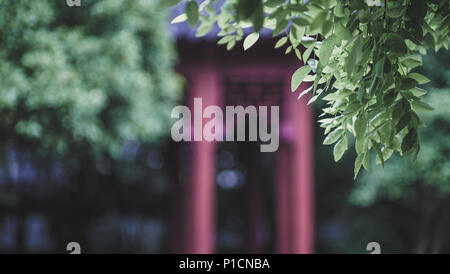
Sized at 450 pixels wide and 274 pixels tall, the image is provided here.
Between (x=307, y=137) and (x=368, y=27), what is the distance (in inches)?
140

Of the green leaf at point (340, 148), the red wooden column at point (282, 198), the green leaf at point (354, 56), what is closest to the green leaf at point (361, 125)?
the green leaf at point (340, 148)

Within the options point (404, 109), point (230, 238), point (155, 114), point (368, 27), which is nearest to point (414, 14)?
point (368, 27)

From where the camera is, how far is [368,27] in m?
1.32

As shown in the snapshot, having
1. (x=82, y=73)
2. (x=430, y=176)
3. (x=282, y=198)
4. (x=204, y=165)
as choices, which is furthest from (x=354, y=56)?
(x=282, y=198)

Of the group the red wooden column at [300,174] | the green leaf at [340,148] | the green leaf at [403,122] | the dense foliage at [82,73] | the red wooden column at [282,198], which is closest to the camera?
the green leaf at [403,122]

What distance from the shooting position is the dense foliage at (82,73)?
11.0 feet

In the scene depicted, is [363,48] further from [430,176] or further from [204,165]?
[204,165]

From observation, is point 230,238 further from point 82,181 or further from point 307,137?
point 307,137

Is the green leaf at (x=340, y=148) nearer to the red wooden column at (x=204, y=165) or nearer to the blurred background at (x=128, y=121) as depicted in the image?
the blurred background at (x=128, y=121)

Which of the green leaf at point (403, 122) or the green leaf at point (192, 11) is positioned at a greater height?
the green leaf at point (192, 11)

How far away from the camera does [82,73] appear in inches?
146

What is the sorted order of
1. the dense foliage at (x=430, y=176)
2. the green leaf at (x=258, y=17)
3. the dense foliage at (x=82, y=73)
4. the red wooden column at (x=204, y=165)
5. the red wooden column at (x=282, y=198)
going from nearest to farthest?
the green leaf at (x=258, y=17), the dense foliage at (x=82, y=73), the dense foliage at (x=430, y=176), the red wooden column at (x=204, y=165), the red wooden column at (x=282, y=198)

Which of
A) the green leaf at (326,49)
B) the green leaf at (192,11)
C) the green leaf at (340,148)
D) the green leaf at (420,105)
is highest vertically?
the green leaf at (192,11)

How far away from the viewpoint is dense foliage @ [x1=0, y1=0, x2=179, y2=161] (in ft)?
11.0
